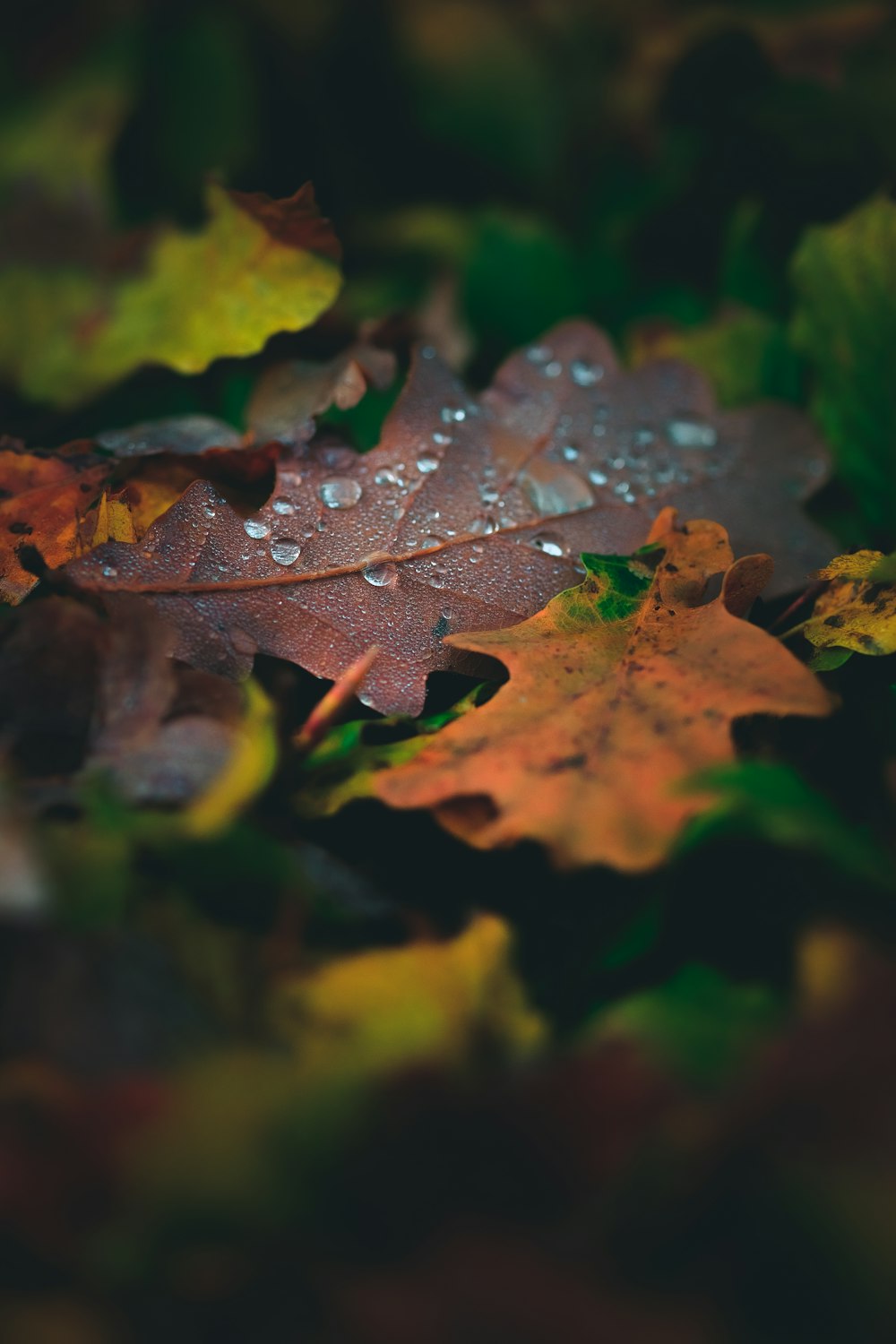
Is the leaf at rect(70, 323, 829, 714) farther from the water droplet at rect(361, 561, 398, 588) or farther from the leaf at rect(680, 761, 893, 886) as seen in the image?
the leaf at rect(680, 761, 893, 886)

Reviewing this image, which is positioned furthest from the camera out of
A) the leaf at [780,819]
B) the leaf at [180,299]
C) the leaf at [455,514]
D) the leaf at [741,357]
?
the leaf at [741,357]

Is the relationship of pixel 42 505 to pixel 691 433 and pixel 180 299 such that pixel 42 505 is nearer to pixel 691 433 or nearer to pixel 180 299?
pixel 180 299

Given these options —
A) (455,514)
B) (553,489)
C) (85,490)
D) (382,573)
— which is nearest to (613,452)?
(553,489)

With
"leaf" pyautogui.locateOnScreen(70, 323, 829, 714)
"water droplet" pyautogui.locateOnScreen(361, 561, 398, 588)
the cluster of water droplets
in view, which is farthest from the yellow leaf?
"water droplet" pyautogui.locateOnScreen(361, 561, 398, 588)

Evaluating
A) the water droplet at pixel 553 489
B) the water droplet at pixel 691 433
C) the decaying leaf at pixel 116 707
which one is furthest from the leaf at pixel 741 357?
the decaying leaf at pixel 116 707

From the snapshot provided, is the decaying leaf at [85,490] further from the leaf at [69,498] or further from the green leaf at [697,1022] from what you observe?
the green leaf at [697,1022]

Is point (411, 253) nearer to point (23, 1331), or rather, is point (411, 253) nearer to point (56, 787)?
point (56, 787)
